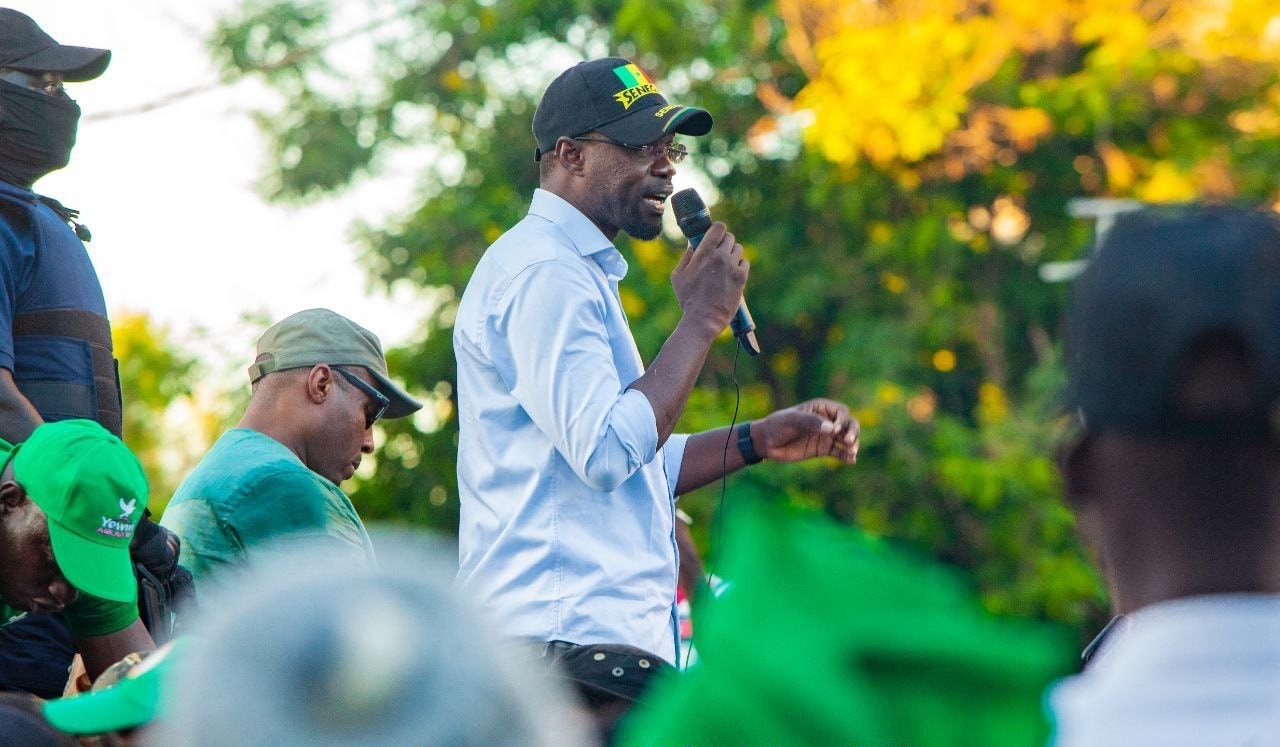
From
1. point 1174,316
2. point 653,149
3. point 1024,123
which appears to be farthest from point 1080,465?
point 1024,123

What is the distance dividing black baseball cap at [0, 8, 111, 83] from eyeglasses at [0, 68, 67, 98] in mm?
11

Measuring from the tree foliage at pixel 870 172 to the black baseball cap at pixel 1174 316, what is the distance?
10442 mm

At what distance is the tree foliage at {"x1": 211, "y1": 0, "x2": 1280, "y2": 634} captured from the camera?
1270 cm

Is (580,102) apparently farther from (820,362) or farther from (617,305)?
(820,362)

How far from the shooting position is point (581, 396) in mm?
3031

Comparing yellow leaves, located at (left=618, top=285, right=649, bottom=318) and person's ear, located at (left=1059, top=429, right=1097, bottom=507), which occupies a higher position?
person's ear, located at (left=1059, top=429, right=1097, bottom=507)

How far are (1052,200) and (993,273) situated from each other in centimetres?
102

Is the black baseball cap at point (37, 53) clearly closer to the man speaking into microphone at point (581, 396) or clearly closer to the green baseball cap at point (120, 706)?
the man speaking into microphone at point (581, 396)

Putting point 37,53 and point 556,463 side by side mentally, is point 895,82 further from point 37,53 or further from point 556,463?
point 556,463

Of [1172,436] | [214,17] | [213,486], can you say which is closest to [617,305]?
[213,486]

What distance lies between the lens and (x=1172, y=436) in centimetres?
127

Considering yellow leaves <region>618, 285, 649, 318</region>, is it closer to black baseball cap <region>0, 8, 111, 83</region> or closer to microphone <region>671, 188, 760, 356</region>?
microphone <region>671, 188, 760, 356</region>

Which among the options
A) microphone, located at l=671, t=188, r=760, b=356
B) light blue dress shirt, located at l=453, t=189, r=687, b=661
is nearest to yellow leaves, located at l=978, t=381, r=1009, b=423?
microphone, located at l=671, t=188, r=760, b=356

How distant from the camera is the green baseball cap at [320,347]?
4.25 m
